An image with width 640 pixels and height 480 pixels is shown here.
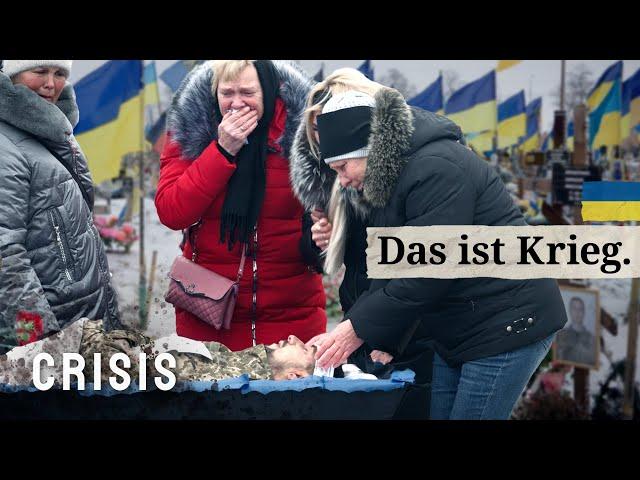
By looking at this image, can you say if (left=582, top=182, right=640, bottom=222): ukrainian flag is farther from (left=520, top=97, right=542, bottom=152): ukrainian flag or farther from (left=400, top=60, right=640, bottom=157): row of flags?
(left=520, top=97, right=542, bottom=152): ukrainian flag

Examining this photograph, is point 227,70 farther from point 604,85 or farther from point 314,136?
point 604,85

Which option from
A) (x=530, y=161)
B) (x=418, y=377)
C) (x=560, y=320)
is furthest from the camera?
(x=530, y=161)

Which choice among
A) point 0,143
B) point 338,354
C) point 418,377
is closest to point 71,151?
point 0,143

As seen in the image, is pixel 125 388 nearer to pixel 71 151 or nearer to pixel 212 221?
pixel 212 221

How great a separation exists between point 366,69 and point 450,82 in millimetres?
428

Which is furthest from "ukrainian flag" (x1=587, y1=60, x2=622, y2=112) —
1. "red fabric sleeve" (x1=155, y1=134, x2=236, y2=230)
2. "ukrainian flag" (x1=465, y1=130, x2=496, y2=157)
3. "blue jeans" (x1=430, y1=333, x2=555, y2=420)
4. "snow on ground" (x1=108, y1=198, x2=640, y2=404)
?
"red fabric sleeve" (x1=155, y1=134, x2=236, y2=230)

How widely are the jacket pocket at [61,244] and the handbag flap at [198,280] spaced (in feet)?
1.56

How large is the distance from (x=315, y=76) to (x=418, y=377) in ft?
4.89

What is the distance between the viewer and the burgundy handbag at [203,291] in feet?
13.3

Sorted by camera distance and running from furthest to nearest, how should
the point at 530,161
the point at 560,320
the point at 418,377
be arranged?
the point at 530,161
the point at 418,377
the point at 560,320

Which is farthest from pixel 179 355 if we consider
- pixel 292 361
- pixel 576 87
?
pixel 576 87

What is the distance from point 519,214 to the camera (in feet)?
12.8

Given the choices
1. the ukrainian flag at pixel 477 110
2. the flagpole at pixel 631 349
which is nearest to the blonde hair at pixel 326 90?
the ukrainian flag at pixel 477 110

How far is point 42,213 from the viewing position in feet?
13.1
